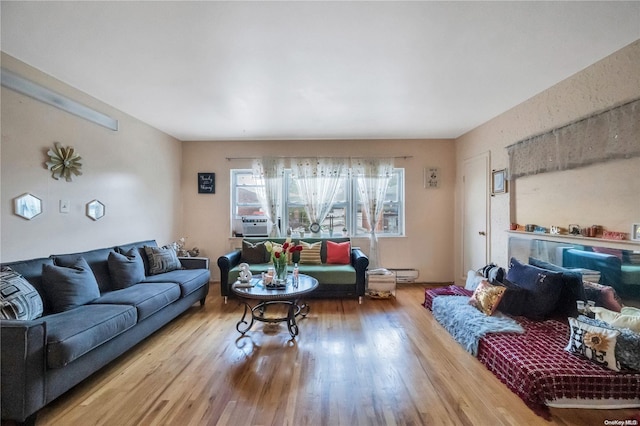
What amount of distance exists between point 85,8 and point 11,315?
78.4 inches

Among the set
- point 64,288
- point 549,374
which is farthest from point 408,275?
point 64,288

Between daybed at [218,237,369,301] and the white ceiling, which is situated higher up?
the white ceiling

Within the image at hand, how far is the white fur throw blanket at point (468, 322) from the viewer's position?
240cm

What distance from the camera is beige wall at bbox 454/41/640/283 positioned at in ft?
7.20

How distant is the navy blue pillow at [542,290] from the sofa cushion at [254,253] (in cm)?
328

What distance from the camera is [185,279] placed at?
130 inches

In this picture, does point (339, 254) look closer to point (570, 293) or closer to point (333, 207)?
point (333, 207)

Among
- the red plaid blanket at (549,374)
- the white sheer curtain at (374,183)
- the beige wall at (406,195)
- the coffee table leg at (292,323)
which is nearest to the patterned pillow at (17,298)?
the coffee table leg at (292,323)

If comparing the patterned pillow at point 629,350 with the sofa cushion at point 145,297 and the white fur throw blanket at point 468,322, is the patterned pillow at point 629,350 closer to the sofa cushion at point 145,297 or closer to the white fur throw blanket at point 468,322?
the white fur throw blanket at point 468,322

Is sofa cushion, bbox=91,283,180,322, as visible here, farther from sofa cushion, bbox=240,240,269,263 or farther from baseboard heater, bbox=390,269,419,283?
baseboard heater, bbox=390,269,419,283

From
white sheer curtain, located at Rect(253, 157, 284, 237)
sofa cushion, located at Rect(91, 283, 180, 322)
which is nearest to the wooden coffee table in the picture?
sofa cushion, located at Rect(91, 283, 180, 322)

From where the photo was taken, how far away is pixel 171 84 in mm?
2812

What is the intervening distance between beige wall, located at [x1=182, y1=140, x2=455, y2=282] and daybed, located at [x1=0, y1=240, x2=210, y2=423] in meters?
1.37

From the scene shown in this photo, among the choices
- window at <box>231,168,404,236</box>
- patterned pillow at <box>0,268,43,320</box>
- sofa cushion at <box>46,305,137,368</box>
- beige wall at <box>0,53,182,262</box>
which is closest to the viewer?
sofa cushion at <box>46,305,137,368</box>
